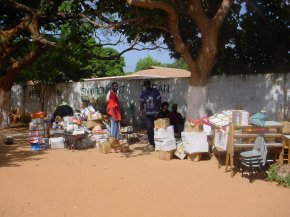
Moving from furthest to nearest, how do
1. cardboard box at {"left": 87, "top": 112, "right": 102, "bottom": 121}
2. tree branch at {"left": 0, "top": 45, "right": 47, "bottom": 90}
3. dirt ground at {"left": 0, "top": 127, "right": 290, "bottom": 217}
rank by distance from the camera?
tree branch at {"left": 0, "top": 45, "right": 47, "bottom": 90}
cardboard box at {"left": 87, "top": 112, "right": 102, "bottom": 121}
dirt ground at {"left": 0, "top": 127, "right": 290, "bottom": 217}

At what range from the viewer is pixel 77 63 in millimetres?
20969

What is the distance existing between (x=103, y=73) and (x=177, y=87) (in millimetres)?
20516

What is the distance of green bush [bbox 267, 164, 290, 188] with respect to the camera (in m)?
7.41

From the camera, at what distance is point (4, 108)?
17.5 m

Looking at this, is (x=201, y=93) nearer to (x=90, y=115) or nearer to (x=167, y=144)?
(x=167, y=144)

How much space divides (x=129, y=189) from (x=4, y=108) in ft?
38.9

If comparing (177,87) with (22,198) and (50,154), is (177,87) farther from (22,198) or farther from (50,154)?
(22,198)

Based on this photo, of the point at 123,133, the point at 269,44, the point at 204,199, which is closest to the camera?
the point at 204,199

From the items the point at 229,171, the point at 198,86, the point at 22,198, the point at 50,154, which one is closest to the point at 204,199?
the point at 229,171

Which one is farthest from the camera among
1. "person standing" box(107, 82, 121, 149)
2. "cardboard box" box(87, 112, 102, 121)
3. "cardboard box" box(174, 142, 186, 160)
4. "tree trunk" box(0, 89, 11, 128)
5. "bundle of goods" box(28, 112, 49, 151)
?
"tree trunk" box(0, 89, 11, 128)

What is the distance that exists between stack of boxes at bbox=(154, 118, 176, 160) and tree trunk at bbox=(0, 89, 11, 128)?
944 centimetres

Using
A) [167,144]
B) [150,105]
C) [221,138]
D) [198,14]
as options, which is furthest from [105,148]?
[198,14]

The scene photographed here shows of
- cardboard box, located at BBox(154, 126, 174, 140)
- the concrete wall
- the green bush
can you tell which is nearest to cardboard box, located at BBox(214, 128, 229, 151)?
the green bush

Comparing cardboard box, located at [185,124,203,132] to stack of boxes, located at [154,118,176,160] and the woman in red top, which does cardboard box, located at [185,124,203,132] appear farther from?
the woman in red top
